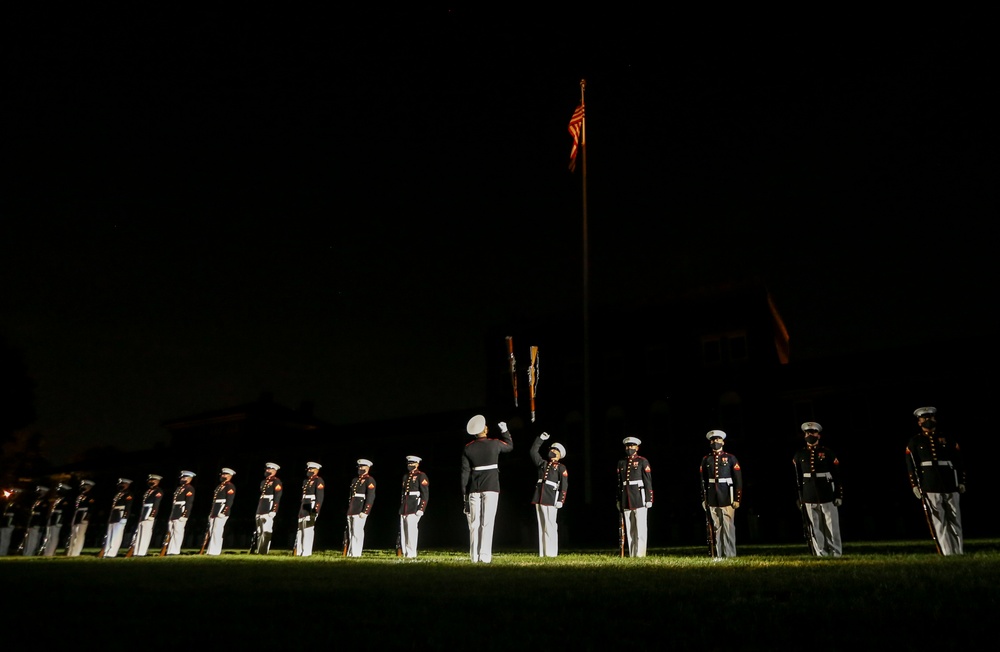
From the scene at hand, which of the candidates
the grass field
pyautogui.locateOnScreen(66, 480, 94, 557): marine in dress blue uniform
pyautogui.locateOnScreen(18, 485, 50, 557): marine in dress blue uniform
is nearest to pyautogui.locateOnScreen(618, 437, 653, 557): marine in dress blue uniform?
the grass field

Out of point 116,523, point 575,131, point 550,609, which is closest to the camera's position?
point 550,609

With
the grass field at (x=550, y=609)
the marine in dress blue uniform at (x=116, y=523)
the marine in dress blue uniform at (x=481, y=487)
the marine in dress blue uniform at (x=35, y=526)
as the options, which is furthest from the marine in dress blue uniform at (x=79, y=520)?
the grass field at (x=550, y=609)

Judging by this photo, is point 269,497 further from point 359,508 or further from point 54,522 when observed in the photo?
point 54,522

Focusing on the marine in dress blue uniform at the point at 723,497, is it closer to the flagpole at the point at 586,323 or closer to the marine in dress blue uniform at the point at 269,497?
the flagpole at the point at 586,323

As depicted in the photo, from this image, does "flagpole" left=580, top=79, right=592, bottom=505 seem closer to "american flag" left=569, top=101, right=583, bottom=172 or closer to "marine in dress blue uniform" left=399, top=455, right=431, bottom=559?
"american flag" left=569, top=101, right=583, bottom=172

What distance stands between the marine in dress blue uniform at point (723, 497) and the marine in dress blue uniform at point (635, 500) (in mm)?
1110

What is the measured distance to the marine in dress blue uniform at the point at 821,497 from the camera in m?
12.7

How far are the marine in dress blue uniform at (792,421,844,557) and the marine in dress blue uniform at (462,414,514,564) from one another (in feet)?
18.4

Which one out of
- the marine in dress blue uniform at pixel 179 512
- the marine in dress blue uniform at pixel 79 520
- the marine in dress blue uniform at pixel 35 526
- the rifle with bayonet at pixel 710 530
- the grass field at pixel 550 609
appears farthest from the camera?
the marine in dress blue uniform at pixel 35 526

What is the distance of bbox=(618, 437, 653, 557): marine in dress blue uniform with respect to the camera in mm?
13250

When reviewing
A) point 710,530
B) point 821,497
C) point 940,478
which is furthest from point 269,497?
point 940,478

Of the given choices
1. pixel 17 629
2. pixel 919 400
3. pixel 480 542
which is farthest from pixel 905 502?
pixel 17 629

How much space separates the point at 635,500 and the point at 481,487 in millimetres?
3238

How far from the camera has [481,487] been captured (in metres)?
11.9
